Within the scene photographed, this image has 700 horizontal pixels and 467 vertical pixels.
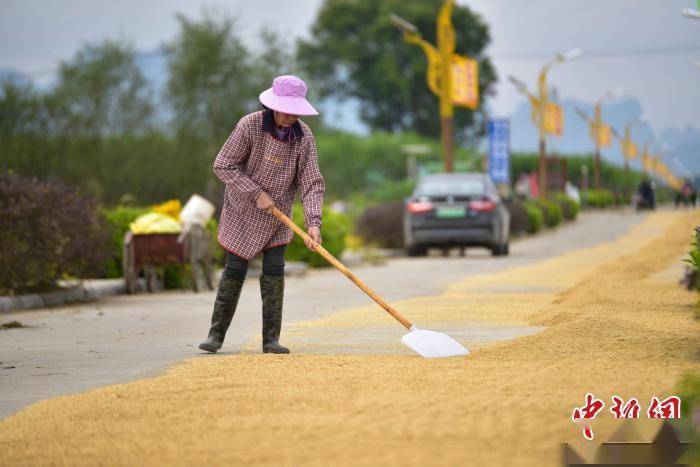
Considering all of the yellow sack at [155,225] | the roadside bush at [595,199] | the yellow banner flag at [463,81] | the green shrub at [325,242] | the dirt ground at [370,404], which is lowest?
the roadside bush at [595,199]

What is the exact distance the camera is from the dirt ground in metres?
5.55

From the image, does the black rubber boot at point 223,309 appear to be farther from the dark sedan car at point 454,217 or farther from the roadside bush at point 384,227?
the roadside bush at point 384,227

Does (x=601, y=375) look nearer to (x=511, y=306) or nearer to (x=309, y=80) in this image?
(x=511, y=306)

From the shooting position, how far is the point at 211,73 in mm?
58812

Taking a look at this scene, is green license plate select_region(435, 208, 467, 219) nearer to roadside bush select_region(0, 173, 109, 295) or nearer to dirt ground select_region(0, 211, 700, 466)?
roadside bush select_region(0, 173, 109, 295)

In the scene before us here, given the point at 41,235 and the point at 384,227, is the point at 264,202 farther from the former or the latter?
the point at 384,227

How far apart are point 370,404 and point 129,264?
1212cm

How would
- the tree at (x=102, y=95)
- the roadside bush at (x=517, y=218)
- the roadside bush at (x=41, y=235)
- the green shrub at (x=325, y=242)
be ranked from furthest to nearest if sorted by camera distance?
1. the roadside bush at (x=517, y=218)
2. the tree at (x=102, y=95)
3. the green shrub at (x=325, y=242)
4. the roadside bush at (x=41, y=235)

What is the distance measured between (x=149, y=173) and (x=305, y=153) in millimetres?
28054

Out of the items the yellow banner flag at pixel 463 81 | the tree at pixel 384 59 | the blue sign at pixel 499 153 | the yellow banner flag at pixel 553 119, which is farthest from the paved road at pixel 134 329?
the tree at pixel 384 59

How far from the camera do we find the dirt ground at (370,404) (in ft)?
18.2

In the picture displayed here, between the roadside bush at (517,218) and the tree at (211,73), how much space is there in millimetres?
15576

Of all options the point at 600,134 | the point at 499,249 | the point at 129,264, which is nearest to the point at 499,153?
the point at 499,249

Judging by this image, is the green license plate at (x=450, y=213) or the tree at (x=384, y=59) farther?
the tree at (x=384, y=59)
